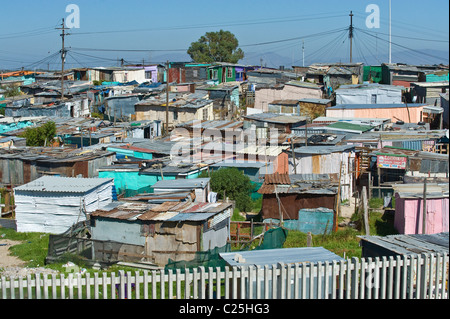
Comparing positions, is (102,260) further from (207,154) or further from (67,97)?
(67,97)

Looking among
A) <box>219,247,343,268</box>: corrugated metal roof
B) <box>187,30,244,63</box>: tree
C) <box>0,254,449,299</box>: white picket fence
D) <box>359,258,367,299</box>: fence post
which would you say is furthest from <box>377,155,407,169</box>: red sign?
<box>187,30,244,63</box>: tree

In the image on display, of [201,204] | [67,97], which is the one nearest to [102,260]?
[201,204]

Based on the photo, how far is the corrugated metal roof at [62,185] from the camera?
1452 centimetres

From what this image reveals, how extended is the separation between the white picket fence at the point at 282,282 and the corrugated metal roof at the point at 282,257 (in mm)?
524

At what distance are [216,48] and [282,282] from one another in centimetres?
5393

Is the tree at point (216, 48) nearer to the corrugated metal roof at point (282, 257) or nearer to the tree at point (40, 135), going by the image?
the tree at point (40, 135)

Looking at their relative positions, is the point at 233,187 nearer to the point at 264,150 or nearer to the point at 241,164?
the point at 241,164

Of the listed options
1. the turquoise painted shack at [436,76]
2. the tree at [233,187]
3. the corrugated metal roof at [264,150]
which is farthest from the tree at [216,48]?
the tree at [233,187]

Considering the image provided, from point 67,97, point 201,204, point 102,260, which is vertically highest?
point 67,97

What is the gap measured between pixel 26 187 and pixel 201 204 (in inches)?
210

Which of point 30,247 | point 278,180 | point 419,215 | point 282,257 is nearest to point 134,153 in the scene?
point 278,180

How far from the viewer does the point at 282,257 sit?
719 centimetres
